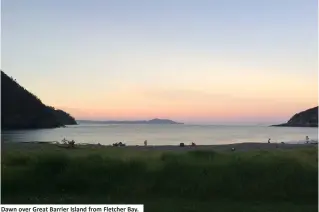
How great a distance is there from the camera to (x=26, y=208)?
9273mm

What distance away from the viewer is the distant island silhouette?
14400 cm

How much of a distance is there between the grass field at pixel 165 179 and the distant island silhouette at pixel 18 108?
131m

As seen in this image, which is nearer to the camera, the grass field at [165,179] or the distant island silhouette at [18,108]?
the grass field at [165,179]

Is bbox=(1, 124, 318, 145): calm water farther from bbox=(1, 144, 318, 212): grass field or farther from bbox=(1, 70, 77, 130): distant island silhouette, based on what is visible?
bbox=(1, 144, 318, 212): grass field

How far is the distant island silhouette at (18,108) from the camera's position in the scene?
144 meters

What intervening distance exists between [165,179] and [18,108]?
151 m

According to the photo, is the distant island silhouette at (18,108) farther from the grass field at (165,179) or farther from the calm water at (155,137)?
the grass field at (165,179)

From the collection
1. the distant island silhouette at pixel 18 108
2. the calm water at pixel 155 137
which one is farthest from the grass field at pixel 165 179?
the distant island silhouette at pixel 18 108

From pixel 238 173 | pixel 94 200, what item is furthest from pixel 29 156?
pixel 238 173

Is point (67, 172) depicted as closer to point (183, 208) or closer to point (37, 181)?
point (37, 181)

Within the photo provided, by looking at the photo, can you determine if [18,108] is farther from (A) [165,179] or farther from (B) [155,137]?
(A) [165,179]

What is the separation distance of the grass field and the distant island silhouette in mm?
130921

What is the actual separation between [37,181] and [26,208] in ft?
16.7

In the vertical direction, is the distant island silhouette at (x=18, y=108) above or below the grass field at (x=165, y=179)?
above
